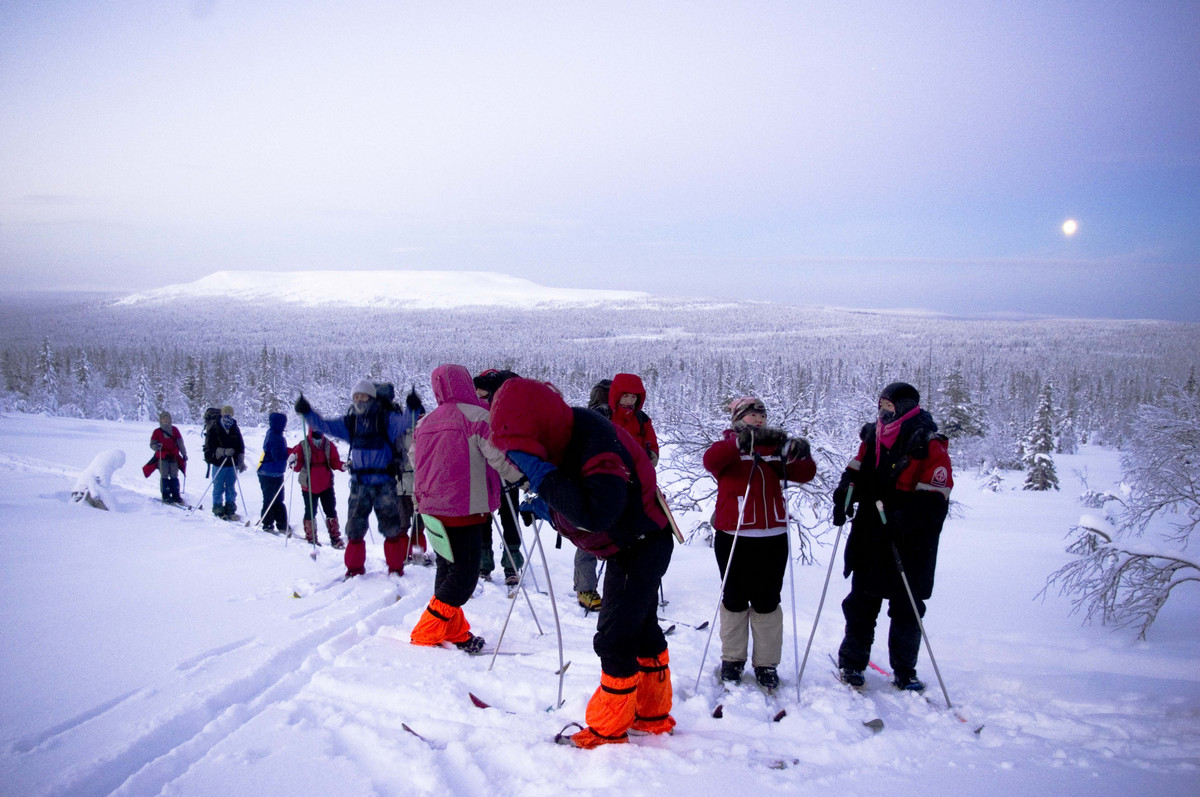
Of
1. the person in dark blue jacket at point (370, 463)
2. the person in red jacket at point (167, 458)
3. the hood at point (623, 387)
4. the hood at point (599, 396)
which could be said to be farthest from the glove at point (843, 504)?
the person in red jacket at point (167, 458)

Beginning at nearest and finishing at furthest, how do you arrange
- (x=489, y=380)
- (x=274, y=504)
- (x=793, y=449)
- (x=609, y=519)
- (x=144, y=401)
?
(x=609, y=519)
(x=793, y=449)
(x=489, y=380)
(x=274, y=504)
(x=144, y=401)

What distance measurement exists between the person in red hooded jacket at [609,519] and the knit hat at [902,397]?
6.10 ft

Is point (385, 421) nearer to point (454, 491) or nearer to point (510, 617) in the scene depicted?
point (454, 491)

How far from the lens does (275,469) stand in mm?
8375

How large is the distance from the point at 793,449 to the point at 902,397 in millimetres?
856

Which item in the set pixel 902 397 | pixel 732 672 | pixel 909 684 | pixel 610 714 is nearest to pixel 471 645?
pixel 610 714

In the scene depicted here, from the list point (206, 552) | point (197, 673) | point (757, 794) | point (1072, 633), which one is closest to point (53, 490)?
point (206, 552)

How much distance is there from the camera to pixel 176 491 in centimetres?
1008

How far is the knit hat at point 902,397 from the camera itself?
3.85 metres

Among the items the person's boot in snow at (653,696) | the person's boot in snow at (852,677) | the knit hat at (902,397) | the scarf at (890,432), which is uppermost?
the knit hat at (902,397)

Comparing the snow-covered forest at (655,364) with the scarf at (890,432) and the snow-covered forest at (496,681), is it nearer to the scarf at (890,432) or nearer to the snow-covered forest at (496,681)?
the scarf at (890,432)

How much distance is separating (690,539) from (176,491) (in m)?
9.03

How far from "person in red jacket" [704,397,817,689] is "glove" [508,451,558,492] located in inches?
56.8


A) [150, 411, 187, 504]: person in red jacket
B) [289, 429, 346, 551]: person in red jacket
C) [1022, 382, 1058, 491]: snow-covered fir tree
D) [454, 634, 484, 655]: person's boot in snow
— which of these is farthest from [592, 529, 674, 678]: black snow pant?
[1022, 382, 1058, 491]: snow-covered fir tree
